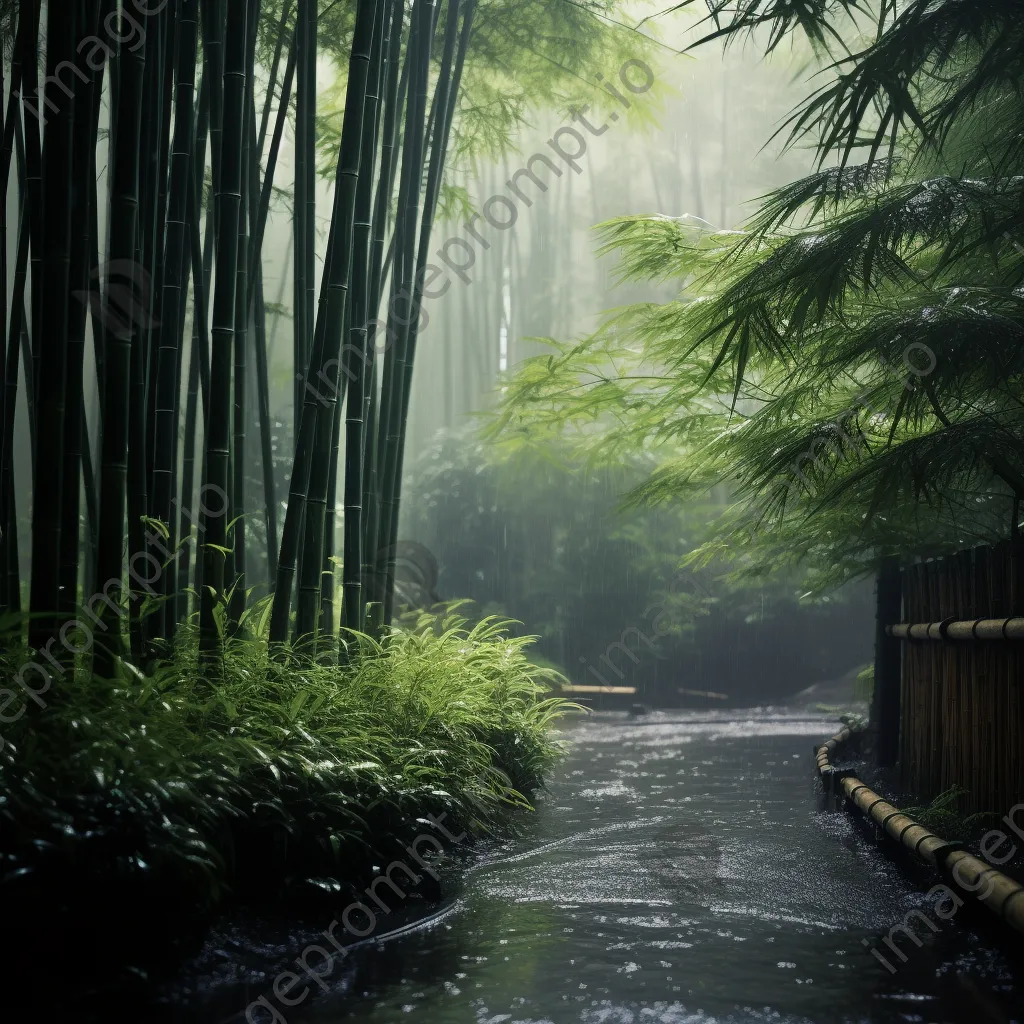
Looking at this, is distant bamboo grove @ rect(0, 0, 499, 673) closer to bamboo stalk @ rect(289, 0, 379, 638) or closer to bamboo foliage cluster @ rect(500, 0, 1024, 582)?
bamboo stalk @ rect(289, 0, 379, 638)

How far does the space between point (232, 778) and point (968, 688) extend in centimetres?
256

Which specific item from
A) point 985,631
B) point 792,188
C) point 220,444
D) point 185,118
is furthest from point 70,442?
point 985,631

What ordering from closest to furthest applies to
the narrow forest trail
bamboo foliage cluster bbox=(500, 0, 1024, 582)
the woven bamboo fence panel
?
the narrow forest trail
bamboo foliage cluster bbox=(500, 0, 1024, 582)
the woven bamboo fence panel

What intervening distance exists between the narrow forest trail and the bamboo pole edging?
0.37 feet

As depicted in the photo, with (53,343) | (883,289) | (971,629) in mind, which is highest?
(883,289)

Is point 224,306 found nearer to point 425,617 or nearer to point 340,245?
point 340,245

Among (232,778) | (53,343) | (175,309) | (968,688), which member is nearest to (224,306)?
(175,309)

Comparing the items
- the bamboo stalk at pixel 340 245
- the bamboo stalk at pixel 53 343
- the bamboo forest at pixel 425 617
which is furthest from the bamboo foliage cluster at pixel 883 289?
the bamboo stalk at pixel 53 343

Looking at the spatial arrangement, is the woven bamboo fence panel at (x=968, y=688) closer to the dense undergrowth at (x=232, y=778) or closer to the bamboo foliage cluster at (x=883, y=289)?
the bamboo foliage cluster at (x=883, y=289)

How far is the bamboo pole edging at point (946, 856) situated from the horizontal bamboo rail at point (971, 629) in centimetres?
65

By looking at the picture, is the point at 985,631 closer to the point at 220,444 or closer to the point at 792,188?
the point at 792,188

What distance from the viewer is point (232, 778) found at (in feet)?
8.23

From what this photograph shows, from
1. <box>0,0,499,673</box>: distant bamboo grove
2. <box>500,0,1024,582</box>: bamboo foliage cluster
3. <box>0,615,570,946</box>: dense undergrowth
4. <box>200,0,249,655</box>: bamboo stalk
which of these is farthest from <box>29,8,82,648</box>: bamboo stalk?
<box>500,0,1024,582</box>: bamboo foliage cluster

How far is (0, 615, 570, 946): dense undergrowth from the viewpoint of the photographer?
77.8 inches
